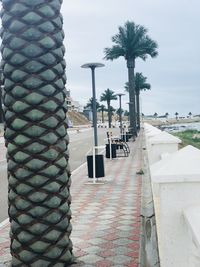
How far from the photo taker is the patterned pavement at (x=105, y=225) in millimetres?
4793

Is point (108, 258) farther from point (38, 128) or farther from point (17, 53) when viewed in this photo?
point (17, 53)

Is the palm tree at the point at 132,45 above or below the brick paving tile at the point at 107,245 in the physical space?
above

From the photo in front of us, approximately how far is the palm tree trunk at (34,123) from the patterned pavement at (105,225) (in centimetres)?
89

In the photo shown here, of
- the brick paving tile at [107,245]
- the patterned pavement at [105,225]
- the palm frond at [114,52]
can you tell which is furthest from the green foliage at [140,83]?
the brick paving tile at [107,245]

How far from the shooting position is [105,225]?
21.1ft

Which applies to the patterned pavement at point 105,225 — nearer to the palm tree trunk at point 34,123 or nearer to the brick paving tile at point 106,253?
the brick paving tile at point 106,253

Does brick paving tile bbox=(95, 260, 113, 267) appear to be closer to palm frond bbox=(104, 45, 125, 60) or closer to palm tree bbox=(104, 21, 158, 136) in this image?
palm tree bbox=(104, 21, 158, 136)

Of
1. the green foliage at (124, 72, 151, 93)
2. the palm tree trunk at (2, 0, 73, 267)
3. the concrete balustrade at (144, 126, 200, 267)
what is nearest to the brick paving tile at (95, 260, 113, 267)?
the palm tree trunk at (2, 0, 73, 267)

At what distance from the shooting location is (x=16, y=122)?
11.9ft

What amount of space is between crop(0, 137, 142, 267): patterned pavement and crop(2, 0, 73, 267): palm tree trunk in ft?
2.93

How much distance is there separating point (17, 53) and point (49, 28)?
340 mm

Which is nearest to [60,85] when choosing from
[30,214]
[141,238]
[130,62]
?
[30,214]

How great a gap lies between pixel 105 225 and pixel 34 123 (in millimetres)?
3228

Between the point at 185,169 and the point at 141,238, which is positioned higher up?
the point at 185,169
